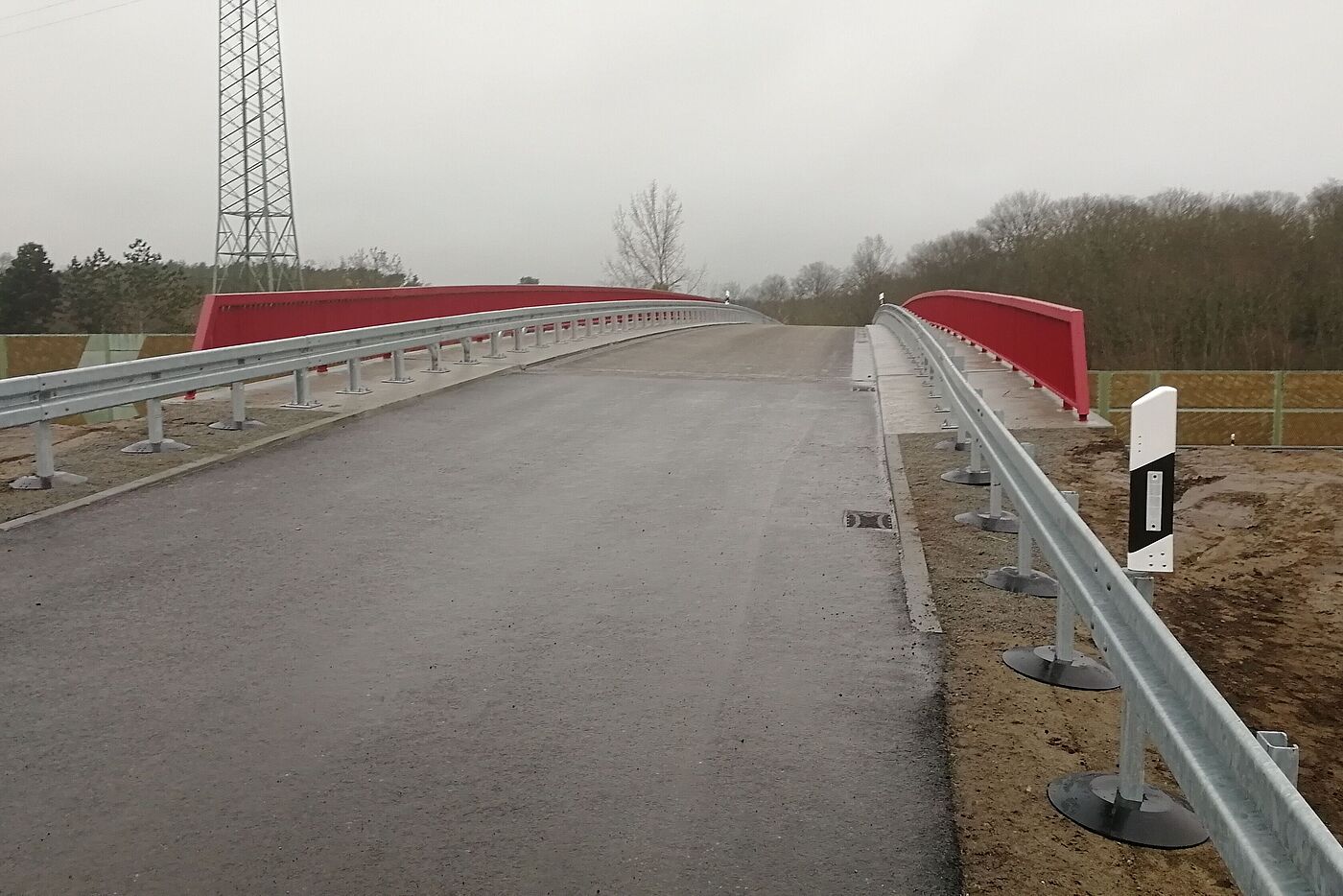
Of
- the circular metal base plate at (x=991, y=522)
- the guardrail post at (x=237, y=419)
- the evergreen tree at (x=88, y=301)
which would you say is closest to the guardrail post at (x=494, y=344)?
the guardrail post at (x=237, y=419)

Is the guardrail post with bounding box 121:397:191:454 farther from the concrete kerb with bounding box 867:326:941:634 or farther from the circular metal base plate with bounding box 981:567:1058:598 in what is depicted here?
the circular metal base plate with bounding box 981:567:1058:598

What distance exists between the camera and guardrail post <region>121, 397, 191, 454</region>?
1038cm

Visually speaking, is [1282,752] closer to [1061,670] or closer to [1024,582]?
[1061,670]

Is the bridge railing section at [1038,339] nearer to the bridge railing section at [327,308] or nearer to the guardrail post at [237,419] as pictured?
the guardrail post at [237,419]

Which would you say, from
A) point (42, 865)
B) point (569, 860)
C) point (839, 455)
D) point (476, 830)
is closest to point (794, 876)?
point (569, 860)

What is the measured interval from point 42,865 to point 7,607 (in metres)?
2.89

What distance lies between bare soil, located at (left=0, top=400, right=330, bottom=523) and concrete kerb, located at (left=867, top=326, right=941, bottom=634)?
5360 millimetres

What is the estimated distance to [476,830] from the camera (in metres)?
3.78

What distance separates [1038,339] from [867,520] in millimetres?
5934

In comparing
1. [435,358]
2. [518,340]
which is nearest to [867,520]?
[435,358]

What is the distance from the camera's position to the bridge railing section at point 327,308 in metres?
13.6

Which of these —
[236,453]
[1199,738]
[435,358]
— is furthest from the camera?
[435,358]

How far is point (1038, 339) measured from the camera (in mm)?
13188

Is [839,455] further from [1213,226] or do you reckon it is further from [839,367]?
[1213,226]
